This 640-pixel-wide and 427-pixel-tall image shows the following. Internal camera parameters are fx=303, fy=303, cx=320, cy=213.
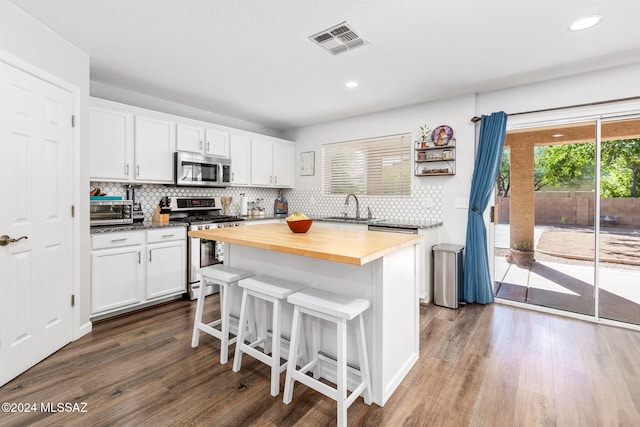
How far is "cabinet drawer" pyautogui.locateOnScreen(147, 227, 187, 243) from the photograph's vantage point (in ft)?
11.0

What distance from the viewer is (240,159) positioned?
471 centimetres

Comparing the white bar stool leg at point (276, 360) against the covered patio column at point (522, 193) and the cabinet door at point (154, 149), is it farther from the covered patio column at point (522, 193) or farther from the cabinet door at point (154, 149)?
the covered patio column at point (522, 193)

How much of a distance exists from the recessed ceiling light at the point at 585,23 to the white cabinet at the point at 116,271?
4.30 metres

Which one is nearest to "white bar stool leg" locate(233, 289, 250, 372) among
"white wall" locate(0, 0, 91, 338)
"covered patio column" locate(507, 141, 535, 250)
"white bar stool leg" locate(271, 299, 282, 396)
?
"white bar stool leg" locate(271, 299, 282, 396)

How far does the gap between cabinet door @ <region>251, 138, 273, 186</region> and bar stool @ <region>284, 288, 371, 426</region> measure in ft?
10.9

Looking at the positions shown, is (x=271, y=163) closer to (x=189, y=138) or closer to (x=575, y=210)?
(x=189, y=138)

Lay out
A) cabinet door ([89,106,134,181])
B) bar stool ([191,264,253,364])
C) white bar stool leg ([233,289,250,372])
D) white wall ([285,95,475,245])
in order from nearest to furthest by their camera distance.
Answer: white bar stool leg ([233,289,250,372]) < bar stool ([191,264,253,364]) < cabinet door ([89,106,134,181]) < white wall ([285,95,475,245])

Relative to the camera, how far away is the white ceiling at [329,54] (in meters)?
2.10

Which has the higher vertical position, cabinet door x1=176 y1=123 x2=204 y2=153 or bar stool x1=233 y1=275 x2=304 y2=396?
cabinet door x1=176 y1=123 x2=204 y2=153

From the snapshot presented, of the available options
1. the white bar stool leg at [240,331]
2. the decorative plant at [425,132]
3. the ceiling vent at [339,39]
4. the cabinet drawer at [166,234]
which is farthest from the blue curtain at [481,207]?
the cabinet drawer at [166,234]

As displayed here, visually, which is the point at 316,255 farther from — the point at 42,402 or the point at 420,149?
the point at 420,149

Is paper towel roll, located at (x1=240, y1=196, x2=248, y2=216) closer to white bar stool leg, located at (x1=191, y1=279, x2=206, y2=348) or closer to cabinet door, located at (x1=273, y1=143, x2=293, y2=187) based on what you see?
cabinet door, located at (x1=273, y1=143, x2=293, y2=187)

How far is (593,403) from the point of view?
186 cm

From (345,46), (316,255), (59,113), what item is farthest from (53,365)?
(345,46)
